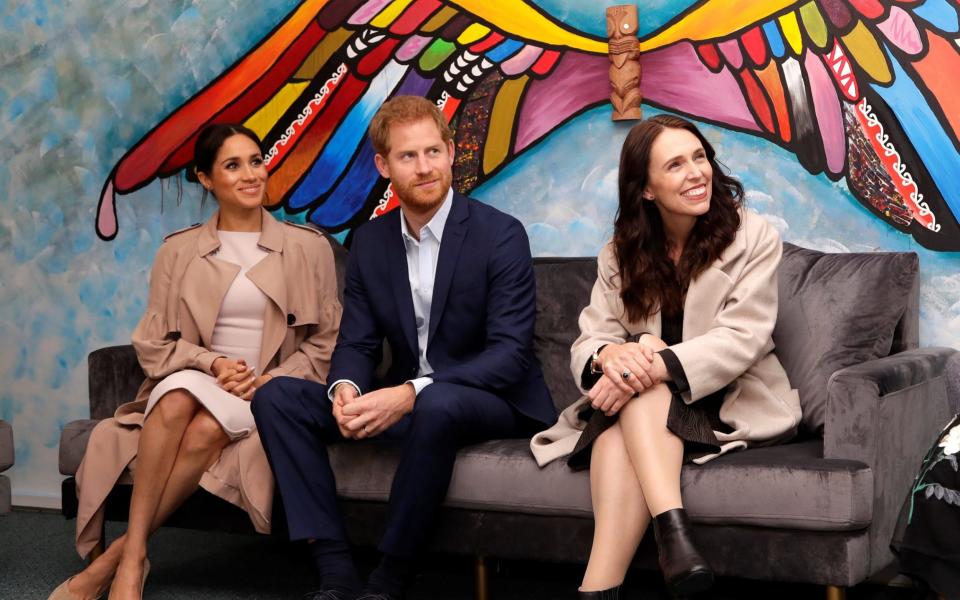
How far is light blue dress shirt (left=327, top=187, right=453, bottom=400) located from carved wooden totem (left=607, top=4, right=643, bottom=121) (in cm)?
69

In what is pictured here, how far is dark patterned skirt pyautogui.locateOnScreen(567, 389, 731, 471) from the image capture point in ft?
7.90

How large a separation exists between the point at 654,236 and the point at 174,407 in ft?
→ 4.33

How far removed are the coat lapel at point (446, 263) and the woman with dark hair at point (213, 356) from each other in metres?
0.51

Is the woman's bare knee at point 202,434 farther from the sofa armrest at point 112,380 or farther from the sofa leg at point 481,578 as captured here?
the sofa leg at point 481,578

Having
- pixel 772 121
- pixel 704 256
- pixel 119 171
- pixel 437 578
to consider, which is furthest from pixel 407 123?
pixel 119 171

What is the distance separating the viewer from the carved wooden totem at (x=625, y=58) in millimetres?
3312

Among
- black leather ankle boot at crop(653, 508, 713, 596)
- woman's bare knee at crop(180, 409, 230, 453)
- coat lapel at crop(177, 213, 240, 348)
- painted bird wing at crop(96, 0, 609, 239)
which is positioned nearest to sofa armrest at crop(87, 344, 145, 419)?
coat lapel at crop(177, 213, 240, 348)

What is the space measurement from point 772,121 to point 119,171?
96.4 inches

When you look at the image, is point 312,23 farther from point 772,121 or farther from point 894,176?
point 894,176

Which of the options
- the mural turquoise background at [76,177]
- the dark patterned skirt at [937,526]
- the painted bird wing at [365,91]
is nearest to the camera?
the dark patterned skirt at [937,526]

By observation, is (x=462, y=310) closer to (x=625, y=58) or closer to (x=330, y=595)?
(x=330, y=595)

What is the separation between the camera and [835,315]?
2775mm

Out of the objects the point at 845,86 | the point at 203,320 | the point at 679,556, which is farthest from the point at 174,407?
the point at 845,86

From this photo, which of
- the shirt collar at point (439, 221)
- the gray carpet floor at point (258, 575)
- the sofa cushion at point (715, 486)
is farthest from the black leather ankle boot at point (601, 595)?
the shirt collar at point (439, 221)
